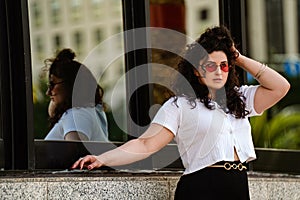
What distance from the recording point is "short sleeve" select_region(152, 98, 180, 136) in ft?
18.9

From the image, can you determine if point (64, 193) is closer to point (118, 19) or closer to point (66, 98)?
point (66, 98)

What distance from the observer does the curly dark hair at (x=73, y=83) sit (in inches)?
260

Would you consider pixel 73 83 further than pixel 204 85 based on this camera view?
Yes

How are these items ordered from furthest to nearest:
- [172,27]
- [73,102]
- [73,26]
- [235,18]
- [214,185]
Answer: [172,27] < [235,18] < [73,26] < [73,102] < [214,185]

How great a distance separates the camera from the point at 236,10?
25.5 feet

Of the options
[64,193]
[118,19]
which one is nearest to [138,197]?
[64,193]

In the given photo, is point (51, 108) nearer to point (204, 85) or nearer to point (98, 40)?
point (98, 40)

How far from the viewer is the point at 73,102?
6.64 metres

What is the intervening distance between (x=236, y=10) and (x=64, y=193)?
270 centimetres

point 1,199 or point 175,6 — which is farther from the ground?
point 175,6

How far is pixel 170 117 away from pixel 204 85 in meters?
0.28

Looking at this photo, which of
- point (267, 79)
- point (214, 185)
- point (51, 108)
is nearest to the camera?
point (214, 185)

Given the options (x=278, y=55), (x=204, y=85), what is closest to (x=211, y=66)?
(x=204, y=85)

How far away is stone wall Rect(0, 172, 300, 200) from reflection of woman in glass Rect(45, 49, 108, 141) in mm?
516
